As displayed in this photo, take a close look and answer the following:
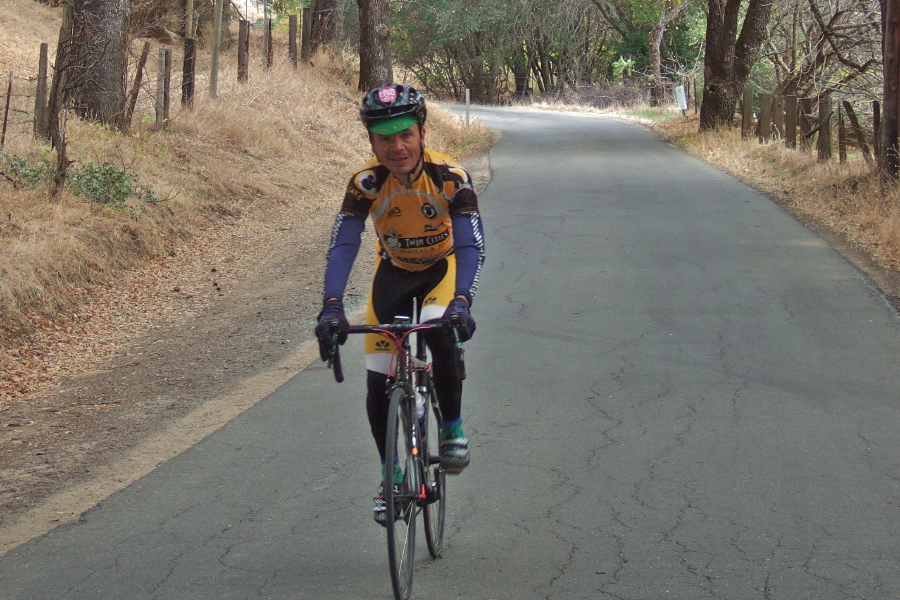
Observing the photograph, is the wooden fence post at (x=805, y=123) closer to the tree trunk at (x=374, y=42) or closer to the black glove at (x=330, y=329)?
the tree trunk at (x=374, y=42)

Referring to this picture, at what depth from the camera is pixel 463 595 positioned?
4062 mm

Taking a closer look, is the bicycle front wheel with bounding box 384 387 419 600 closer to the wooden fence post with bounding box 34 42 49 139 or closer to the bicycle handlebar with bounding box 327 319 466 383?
the bicycle handlebar with bounding box 327 319 466 383

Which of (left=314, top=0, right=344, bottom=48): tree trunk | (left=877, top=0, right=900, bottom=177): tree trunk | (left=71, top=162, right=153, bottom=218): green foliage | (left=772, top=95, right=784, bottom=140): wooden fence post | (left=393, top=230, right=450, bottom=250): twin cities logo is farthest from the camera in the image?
(left=314, top=0, right=344, bottom=48): tree trunk

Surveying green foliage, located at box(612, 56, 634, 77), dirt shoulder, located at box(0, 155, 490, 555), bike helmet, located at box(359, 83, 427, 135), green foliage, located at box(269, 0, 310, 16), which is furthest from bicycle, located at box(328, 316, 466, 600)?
green foliage, located at box(612, 56, 634, 77)

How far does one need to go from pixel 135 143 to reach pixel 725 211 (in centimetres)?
822

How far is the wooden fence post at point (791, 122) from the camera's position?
21.8 m

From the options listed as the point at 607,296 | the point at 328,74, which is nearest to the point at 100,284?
the point at 607,296

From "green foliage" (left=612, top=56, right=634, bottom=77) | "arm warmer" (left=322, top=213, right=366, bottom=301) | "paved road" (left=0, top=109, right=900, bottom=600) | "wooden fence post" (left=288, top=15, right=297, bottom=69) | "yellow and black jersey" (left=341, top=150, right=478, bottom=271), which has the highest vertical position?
"green foliage" (left=612, top=56, right=634, bottom=77)

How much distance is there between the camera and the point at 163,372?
771 centimetres

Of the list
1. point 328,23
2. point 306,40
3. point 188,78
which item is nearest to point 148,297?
point 188,78

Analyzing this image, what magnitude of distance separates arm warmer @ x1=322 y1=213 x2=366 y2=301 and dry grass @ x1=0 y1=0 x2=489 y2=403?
4012 mm

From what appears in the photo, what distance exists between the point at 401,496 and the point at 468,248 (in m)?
0.99

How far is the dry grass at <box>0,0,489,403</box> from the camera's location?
8812mm

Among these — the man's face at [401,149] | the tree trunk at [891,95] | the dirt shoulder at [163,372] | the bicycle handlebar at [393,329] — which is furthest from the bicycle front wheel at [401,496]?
the tree trunk at [891,95]
